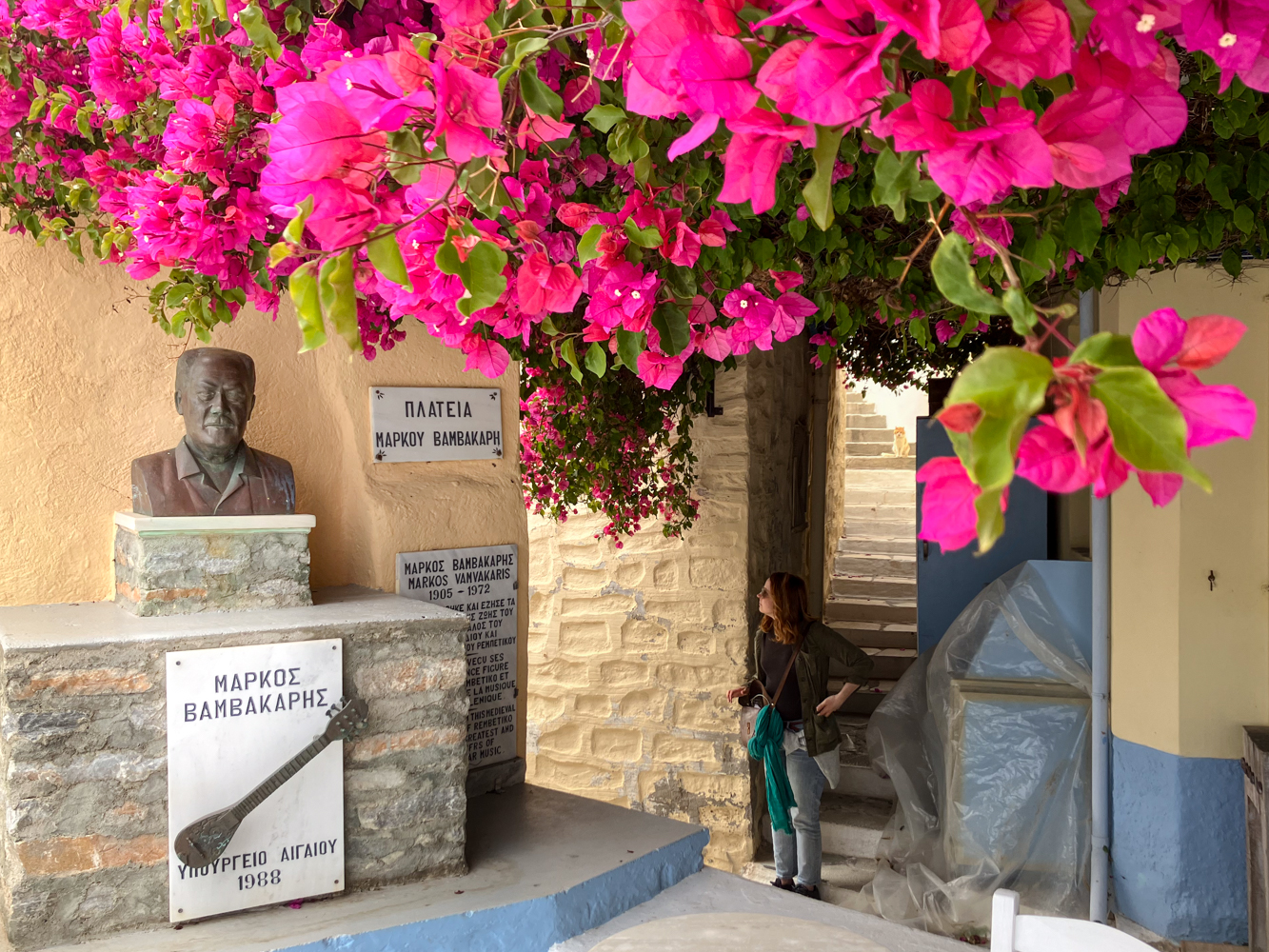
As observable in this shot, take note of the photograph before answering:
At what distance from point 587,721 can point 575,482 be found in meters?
1.49

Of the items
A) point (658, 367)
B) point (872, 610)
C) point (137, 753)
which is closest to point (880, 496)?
point (872, 610)

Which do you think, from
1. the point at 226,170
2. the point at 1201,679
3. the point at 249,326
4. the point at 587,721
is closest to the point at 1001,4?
the point at 226,170

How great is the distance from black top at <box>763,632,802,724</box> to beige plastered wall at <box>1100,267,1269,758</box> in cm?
140

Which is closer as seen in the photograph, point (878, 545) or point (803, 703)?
point (803, 703)

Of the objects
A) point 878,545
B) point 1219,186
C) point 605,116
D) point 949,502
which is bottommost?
point 878,545

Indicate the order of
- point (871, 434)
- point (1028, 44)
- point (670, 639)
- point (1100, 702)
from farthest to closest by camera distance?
point (871, 434), point (670, 639), point (1100, 702), point (1028, 44)

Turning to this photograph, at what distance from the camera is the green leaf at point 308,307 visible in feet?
1.85

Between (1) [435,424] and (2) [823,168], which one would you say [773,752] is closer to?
(1) [435,424]

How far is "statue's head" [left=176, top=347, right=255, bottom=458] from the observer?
2.19 m

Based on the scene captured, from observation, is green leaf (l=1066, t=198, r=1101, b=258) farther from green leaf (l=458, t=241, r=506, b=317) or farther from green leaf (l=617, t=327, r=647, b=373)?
green leaf (l=458, t=241, r=506, b=317)

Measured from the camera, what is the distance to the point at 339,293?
576 mm

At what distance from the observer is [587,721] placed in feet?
17.5

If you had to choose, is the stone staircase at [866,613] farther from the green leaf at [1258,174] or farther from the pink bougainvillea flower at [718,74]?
the pink bougainvillea flower at [718,74]

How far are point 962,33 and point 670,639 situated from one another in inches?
189
